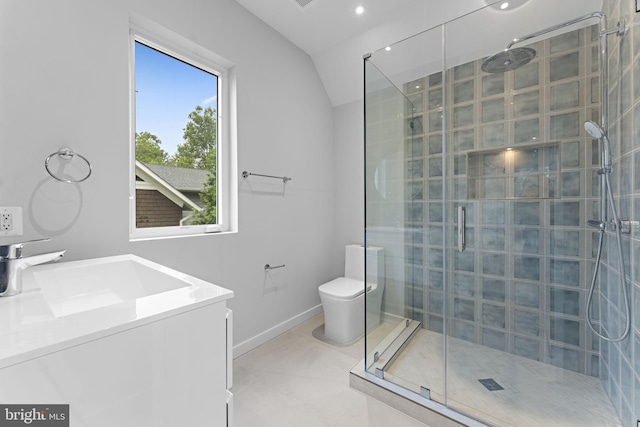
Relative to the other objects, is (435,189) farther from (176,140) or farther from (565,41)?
(176,140)

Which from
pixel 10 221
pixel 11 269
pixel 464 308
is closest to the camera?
pixel 11 269

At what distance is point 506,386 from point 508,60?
200cm

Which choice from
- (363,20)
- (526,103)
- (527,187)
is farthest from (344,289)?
(363,20)

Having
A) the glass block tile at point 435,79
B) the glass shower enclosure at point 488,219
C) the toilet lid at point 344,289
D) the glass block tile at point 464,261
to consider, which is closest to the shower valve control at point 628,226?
the glass shower enclosure at point 488,219

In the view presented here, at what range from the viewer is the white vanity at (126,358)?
53cm

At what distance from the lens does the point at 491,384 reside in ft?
5.56

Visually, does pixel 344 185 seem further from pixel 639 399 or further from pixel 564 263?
pixel 639 399

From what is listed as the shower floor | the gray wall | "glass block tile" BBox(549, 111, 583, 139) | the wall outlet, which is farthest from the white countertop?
"glass block tile" BBox(549, 111, 583, 139)

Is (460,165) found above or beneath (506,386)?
above

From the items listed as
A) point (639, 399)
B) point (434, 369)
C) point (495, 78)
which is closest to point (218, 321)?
point (434, 369)

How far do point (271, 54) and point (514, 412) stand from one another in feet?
9.90

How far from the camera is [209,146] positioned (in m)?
2.19

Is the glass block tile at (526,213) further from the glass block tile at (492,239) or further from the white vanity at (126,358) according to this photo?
the white vanity at (126,358)

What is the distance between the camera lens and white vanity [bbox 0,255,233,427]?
1.73 ft
